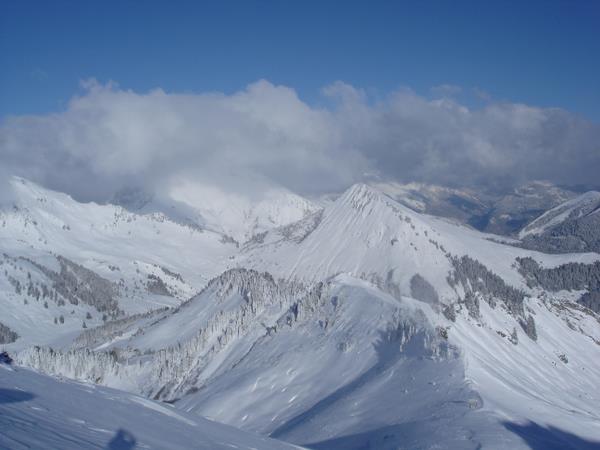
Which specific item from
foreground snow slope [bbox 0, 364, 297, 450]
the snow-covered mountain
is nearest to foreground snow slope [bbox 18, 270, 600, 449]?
the snow-covered mountain

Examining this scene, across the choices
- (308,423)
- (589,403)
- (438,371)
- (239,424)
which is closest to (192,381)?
(239,424)

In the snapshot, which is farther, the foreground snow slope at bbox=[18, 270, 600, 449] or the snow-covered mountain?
the foreground snow slope at bbox=[18, 270, 600, 449]

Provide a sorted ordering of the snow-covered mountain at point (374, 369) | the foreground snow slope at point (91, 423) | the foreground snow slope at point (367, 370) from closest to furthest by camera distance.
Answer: the foreground snow slope at point (91, 423), the snow-covered mountain at point (374, 369), the foreground snow slope at point (367, 370)

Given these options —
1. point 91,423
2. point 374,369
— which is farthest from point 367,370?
point 91,423

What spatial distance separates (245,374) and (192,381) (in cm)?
2812

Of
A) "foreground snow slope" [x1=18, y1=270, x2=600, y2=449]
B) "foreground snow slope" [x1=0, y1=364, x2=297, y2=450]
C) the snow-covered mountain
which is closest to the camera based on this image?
"foreground snow slope" [x1=0, y1=364, x2=297, y2=450]

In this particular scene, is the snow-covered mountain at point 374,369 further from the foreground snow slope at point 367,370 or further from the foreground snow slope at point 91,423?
the foreground snow slope at point 91,423

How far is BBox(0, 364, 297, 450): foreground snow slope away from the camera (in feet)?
69.0

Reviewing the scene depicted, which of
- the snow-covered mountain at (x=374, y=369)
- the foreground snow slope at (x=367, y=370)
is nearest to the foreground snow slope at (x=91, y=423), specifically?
the foreground snow slope at (x=367, y=370)

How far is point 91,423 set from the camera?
84.6ft

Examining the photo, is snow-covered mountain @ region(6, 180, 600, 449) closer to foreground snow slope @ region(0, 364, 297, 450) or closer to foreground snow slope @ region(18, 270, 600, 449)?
foreground snow slope @ region(18, 270, 600, 449)

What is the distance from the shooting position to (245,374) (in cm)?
12644

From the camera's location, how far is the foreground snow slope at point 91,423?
21.0 metres

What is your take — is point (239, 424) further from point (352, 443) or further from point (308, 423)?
point (352, 443)
